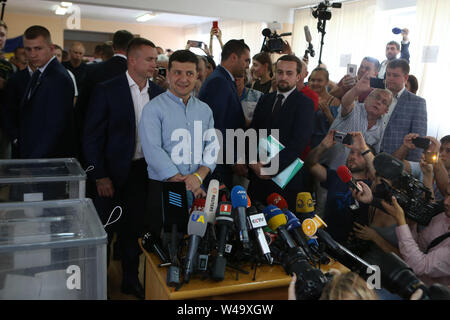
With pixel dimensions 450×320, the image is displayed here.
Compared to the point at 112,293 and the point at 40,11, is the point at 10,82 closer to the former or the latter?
the point at 112,293

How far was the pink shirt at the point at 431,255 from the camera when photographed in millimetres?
1988

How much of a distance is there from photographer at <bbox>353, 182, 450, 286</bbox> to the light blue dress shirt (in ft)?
3.43

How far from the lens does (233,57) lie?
292 centimetres

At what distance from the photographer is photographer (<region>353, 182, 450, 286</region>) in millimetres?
1997

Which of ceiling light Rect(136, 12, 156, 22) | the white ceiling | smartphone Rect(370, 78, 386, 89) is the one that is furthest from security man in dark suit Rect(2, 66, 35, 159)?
ceiling light Rect(136, 12, 156, 22)

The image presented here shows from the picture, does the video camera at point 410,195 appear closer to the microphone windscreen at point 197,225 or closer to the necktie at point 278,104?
the necktie at point 278,104

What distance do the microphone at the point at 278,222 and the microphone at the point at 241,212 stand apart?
0.15 m

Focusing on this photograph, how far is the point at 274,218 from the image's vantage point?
71.5 inches

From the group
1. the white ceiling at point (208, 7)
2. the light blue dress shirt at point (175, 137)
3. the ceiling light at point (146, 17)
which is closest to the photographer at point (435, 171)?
the light blue dress shirt at point (175, 137)

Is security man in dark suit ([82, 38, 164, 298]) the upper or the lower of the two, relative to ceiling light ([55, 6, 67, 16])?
lower

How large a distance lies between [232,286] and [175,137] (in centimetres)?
96

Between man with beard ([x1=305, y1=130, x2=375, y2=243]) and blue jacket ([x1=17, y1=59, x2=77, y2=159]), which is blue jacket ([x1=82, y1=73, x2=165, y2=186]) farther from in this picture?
man with beard ([x1=305, y1=130, x2=375, y2=243])
